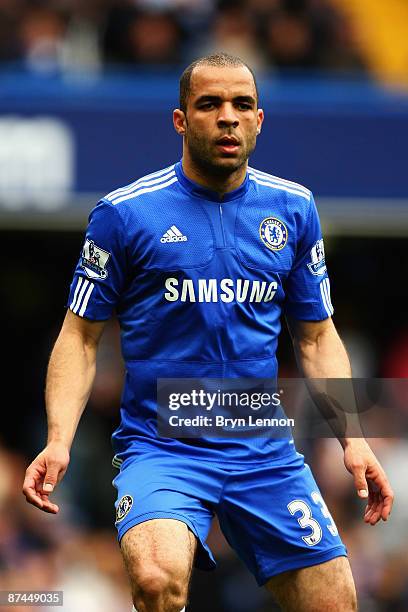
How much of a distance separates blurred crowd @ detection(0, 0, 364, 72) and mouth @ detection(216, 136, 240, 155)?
5.99 metres

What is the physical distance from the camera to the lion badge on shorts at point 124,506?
4.82 meters

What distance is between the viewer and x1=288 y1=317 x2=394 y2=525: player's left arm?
506 cm

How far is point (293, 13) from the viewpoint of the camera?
11.7 metres

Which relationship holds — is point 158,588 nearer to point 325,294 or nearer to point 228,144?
point 325,294

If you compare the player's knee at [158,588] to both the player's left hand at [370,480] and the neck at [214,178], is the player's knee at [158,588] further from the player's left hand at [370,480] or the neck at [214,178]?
the neck at [214,178]

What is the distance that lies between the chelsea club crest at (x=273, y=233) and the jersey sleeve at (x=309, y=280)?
0.35 ft

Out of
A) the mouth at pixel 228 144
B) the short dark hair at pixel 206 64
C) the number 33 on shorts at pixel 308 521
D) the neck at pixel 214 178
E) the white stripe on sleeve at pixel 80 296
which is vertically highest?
the short dark hair at pixel 206 64

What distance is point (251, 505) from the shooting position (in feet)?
16.5

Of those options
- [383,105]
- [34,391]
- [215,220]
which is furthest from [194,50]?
[215,220]

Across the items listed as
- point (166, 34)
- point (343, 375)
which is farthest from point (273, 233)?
point (166, 34)

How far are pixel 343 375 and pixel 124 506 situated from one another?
105 centimetres

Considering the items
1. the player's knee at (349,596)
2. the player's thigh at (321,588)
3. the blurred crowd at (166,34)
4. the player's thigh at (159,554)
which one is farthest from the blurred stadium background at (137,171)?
the player's thigh at (159,554)

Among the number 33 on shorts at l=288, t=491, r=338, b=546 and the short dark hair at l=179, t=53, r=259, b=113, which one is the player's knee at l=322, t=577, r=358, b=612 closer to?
the number 33 on shorts at l=288, t=491, r=338, b=546

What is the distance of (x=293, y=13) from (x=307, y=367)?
6881mm
